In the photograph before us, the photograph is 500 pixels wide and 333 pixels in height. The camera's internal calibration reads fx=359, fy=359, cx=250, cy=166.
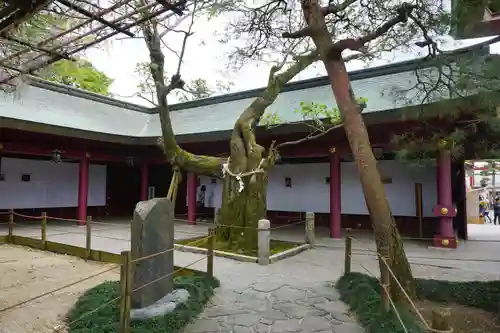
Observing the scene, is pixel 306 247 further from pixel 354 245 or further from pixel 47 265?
pixel 47 265

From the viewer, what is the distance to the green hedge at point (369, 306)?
363 centimetres

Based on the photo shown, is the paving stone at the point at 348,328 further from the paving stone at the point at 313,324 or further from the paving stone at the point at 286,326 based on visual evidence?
the paving stone at the point at 286,326

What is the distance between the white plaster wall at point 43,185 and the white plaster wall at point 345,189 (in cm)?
507

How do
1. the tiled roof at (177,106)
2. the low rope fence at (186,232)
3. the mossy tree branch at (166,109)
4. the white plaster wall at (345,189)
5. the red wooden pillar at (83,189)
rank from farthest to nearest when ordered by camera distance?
the red wooden pillar at (83,189) < the tiled roof at (177,106) < the white plaster wall at (345,189) < the mossy tree branch at (166,109) < the low rope fence at (186,232)

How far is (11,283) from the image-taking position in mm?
5883

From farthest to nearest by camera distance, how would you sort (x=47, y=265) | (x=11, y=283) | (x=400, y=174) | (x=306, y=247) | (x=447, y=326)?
(x=400, y=174) → (x=306, y=247) → (x=47, y=265) → (x=11, y=283) → (x=447, y=326)

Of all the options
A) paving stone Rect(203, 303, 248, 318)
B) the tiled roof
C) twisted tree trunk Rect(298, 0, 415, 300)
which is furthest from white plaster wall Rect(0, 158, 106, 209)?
twisted tree trunk Rect(298, 0, 415, 300)

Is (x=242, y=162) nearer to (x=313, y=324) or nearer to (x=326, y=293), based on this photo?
(x=326, y=293)

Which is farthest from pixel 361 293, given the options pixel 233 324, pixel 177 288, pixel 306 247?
pixel 306 247

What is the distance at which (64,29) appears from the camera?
5.01 metres


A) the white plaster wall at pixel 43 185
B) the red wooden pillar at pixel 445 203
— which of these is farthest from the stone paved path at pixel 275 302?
the white plaster wall at pixel 43 185

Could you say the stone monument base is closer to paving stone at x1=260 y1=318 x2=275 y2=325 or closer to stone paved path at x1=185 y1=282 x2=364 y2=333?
stone paved path at x1=185 y1=282 x2=364 y2=333

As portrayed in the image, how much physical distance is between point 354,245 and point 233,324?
5.26 m

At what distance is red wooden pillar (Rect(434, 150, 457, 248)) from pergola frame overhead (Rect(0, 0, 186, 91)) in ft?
21.6
